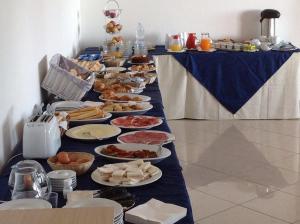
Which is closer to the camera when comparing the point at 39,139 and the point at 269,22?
the point at 39,139

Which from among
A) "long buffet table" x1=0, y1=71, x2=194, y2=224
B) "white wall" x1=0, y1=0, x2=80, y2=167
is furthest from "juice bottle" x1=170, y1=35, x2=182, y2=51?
"long buffet table" x1=0, y1=71, x2=194, y2=224

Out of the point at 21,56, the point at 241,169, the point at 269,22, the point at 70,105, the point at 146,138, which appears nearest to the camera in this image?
the point at 146,138

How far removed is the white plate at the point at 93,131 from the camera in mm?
1810

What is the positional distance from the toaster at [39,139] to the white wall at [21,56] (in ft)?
0.32

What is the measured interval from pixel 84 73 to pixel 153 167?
4.38ft

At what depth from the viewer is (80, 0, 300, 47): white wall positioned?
14.8ft

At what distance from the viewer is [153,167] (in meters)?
1.45

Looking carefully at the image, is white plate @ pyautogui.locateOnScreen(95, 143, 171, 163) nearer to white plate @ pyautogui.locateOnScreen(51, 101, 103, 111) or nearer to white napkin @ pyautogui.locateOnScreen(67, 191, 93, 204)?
white napkin @ pyautogui.locateOnScreen(67, 191, 93, 204)

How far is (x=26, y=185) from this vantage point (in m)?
1.21

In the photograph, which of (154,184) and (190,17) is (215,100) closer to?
(190,17)

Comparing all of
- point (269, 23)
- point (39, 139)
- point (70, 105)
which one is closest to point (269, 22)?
point (269, 23)

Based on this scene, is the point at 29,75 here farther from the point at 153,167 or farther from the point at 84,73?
the point at 153,167

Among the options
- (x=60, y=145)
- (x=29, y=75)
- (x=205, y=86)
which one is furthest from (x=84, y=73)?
(x=205, y=86)

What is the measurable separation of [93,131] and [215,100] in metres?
2.45
